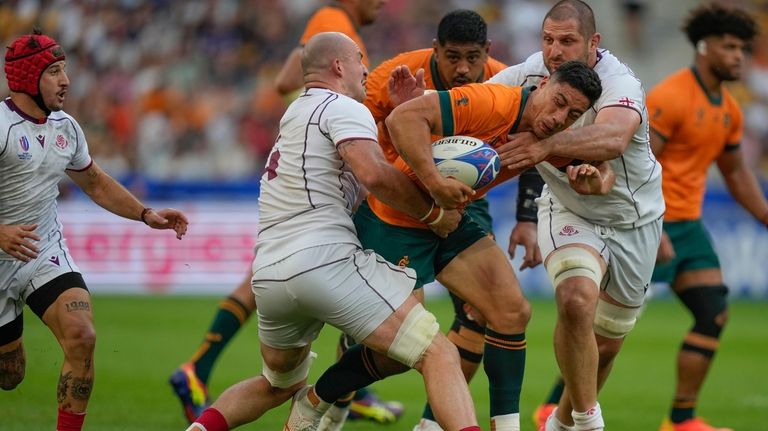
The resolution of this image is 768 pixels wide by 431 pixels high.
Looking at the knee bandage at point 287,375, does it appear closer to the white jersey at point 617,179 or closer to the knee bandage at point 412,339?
the knee bandage at point 412,339

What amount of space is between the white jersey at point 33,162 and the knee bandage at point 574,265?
2.90 metres

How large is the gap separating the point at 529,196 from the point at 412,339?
84.5 inches

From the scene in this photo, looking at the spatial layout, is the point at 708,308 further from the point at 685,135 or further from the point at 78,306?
the point at 78,306

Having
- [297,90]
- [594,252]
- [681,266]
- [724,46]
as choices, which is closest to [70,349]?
[594,252]

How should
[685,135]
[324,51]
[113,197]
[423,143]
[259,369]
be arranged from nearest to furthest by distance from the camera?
1. [423,143]
2. [324,51]
3. [113,197]
4. [685,135]
5. [259,369]

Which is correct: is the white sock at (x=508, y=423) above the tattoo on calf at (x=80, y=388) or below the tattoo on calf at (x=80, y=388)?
above

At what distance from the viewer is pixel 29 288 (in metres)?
6.55

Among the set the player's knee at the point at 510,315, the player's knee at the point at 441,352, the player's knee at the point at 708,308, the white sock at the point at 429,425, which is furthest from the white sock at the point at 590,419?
the player's knee at the point at 708,308

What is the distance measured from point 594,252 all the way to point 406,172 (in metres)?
1.31

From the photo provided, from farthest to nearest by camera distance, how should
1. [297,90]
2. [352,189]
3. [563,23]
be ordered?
[297,90] → [563,23] → [352,189]

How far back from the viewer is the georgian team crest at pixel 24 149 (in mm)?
6473

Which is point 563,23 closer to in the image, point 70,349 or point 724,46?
point 724,46

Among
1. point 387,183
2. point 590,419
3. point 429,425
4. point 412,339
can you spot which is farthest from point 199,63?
point 412,339

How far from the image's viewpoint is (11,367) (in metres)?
6.80
